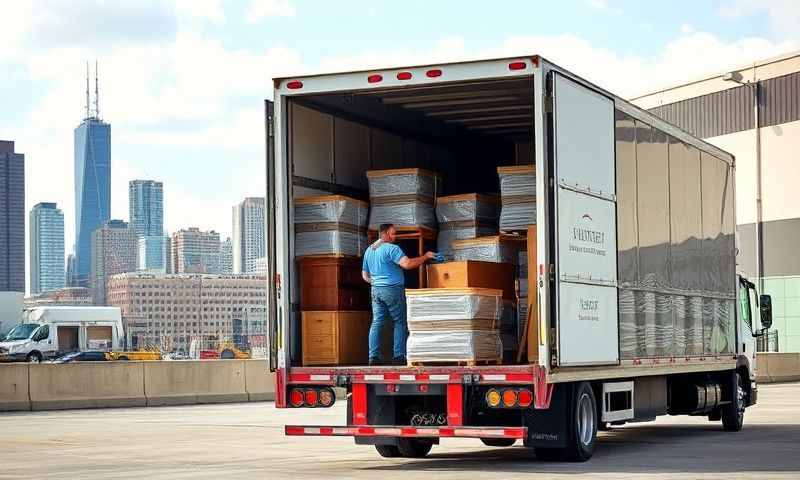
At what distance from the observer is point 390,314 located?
15.0 m

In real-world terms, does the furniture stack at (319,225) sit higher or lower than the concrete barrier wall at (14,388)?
higher

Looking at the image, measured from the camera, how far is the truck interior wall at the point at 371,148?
15.2 metres

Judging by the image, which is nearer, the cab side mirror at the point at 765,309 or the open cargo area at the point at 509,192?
the open cargo area at the point at 509,192

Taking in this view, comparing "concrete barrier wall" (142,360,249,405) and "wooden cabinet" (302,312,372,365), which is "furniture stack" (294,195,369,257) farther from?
"concrete barrier wall" (142,360,249,405)

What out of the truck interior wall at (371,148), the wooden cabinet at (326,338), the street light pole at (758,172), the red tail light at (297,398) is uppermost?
the street light pole at (758,172)

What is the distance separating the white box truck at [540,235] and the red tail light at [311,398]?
13 mm

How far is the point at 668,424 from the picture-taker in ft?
74.3

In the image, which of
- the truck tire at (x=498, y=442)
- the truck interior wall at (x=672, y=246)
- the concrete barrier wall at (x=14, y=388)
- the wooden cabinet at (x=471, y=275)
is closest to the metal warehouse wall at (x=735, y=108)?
the concrete barrier wall at (x=14, y=388)

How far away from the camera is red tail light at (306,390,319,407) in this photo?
14.5 metres

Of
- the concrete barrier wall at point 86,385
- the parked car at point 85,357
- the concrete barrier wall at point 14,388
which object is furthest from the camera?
the parked car at point 85,357

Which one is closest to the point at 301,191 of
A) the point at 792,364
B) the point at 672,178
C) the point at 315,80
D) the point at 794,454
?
the point at 315,80

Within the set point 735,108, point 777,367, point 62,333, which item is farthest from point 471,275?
point 62,333

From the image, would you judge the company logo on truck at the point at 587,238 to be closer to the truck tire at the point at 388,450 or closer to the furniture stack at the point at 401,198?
the furniture stack at the point at 401,198

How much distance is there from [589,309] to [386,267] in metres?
2.26
